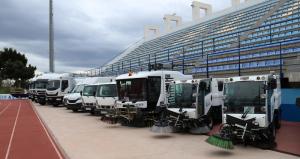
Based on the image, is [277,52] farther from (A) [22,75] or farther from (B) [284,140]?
(A) [22,75]

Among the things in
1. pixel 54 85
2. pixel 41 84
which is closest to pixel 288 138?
A: pixel 54 85

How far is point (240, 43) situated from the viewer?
2745 centimetres

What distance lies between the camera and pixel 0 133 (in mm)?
15023

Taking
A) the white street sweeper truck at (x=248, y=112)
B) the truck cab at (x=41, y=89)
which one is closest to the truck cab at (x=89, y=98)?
the truck cab at (x=41, y=89)

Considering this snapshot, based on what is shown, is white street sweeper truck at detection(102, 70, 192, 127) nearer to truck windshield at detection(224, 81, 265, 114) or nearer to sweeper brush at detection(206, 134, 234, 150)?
truck windshield at detection(224, 81, 265, 114)

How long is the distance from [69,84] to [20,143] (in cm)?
2195

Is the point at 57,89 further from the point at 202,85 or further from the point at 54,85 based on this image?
the point at 202,85

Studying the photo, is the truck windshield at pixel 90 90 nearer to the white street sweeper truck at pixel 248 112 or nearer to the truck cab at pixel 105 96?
the truck cab at pixel 105 96

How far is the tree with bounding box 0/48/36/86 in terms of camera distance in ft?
233

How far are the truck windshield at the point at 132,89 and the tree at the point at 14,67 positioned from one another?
→ 190 ft

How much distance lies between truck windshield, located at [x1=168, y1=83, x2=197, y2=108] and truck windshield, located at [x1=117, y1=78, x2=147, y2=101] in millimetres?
2016

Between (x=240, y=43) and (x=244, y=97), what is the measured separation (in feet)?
54.3

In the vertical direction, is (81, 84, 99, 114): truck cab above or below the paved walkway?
above

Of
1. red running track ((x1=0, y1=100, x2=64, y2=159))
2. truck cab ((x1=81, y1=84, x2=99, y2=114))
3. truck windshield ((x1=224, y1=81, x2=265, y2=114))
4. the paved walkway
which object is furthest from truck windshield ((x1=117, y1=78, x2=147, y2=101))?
truck cab ((x1=81, y1=84, x2=99, y2=114))
